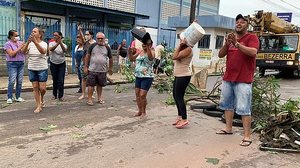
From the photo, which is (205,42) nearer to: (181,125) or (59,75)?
(59,75)

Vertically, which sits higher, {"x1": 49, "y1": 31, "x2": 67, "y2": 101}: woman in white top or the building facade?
the building facade

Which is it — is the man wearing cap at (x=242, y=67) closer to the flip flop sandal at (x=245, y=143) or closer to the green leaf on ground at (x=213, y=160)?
the flip flop sandal at (x=245, y=143)

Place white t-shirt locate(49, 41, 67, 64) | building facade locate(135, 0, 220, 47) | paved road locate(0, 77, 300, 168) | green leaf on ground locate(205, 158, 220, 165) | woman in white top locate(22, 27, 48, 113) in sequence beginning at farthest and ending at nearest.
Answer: building facade locate(135, 0, 220, 47), white t-shirt locate(49, 41, 67, 64), woman in white top locate(22, 27, 48, 113), green leaf on ground locate(205, 158, 220, 165), paved road locate(0, 77, 300, 168)

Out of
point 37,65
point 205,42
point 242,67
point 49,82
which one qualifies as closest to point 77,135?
point 37,65

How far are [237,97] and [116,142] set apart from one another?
201 centimetres

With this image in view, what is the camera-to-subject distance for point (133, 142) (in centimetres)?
507

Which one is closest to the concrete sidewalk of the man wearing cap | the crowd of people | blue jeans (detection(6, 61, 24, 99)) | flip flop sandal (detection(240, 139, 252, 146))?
the crowd of people

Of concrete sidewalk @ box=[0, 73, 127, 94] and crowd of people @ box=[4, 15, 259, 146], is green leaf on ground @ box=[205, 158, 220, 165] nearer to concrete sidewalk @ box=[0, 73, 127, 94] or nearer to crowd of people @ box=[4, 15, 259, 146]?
crowd of people @ box=[4, 15, 259, 146]

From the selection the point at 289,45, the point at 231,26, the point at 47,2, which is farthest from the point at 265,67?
the point at 47,2

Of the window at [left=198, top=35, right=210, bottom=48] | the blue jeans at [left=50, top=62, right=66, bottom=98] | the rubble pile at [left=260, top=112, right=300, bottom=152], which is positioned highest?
the window at [left=198, top=35, right=210, bottom=48]

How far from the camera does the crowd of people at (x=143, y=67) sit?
5.05 m

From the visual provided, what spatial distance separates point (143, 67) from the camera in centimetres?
632

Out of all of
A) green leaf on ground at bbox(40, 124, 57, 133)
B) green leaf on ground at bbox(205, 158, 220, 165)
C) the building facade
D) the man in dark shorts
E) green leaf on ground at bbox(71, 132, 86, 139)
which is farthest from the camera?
the building facade

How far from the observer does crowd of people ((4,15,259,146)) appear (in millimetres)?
5051
